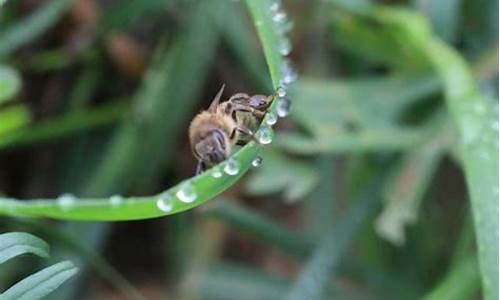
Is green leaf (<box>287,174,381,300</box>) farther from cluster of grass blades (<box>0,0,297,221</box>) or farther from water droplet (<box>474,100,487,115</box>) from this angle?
cluster of grass blades (<box>0,0,297,221</box>)

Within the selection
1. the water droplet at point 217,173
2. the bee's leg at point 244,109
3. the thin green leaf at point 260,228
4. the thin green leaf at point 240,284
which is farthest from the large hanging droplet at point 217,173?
the thin green leaf at point 240,284

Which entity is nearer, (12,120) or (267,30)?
(267,30)

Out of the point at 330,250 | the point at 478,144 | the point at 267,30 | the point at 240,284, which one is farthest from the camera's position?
the point at 240,284

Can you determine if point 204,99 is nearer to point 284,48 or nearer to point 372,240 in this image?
point 372,240

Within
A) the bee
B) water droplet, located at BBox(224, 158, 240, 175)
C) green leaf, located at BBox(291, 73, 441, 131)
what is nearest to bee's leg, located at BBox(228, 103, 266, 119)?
the bee

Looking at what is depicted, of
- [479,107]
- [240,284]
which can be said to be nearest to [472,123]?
[479,107]

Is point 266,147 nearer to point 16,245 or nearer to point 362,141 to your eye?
point 362,141

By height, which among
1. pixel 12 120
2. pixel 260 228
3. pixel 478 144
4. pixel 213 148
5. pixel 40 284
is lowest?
pixel 40 284
